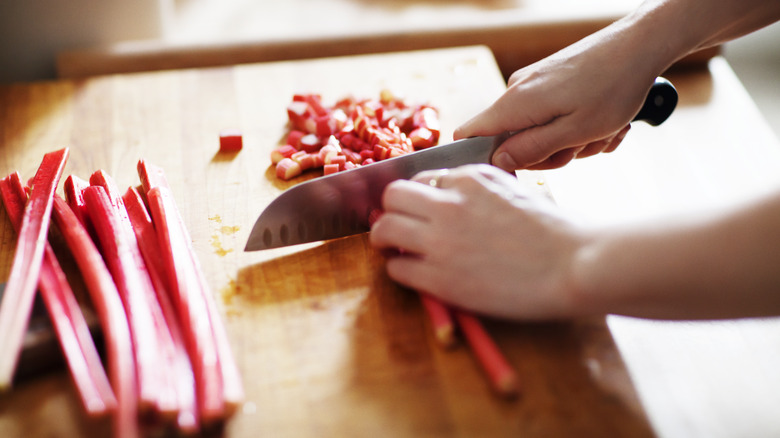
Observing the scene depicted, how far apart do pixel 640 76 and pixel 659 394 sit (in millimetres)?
587

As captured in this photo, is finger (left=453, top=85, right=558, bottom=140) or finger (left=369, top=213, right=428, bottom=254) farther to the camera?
finger (left=453, top=85, right=558, bottom=140)

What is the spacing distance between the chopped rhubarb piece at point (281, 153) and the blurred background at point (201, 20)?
1.85ft

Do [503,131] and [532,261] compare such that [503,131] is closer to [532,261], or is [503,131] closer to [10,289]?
[532,261]

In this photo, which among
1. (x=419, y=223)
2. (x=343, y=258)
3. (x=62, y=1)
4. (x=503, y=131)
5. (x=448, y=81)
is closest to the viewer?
(x=419, y=223)

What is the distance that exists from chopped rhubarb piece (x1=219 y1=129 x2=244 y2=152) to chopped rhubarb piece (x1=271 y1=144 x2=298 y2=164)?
9 centimetres

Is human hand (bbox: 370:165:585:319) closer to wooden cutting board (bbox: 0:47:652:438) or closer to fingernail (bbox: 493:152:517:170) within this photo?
wooden cutting board (bbox: 0:47:652:438)

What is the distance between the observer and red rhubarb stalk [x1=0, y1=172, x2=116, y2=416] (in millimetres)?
873

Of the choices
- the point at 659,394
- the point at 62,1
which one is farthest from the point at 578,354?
the point at 62,1

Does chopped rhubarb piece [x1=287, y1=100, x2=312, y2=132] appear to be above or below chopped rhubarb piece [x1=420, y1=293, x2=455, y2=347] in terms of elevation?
below

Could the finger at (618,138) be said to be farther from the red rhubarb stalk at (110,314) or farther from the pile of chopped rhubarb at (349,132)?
the red rhubarb stalk at (110,314)

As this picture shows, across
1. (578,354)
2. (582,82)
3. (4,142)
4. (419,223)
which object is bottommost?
(4,142)

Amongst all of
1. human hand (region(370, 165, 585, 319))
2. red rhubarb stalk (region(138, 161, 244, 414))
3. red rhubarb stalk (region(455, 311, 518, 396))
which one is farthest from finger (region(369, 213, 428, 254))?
red rhubarb stalk (region(138, 161, 244, 414))

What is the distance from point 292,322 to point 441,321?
Answer: 0.24 metres

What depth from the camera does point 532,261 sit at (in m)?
0.93
